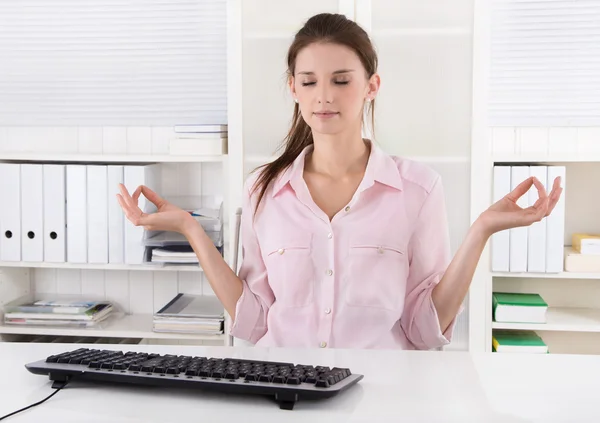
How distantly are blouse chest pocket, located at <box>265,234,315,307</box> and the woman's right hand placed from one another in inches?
10.5

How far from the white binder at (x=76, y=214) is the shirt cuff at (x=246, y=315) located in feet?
4.58

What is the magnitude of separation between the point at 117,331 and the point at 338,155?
1559mm

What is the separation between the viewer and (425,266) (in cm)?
188

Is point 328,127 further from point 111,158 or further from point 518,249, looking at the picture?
point 111,158

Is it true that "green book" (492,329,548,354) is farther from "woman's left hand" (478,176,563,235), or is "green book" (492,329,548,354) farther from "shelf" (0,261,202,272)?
"woman's left hand" (478,176,563,235)

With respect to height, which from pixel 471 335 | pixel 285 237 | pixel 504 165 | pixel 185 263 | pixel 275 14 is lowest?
Result: pixel 471 335

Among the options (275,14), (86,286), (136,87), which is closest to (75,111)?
(136,87)

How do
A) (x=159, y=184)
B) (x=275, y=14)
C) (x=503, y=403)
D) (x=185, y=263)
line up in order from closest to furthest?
(x=503, y=403) → (x=275, y=14) → (x=185, y=263) → (x=159, y=184)

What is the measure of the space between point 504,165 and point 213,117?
1280 millimetres

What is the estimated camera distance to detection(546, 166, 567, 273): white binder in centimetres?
287

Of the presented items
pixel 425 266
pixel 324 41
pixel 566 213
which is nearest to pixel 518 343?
pixel 566 213

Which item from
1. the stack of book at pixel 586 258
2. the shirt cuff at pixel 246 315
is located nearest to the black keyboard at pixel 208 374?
the shirt cuff at pixel 246 315

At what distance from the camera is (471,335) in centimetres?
284

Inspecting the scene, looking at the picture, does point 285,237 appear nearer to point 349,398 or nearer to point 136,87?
point 349,398
